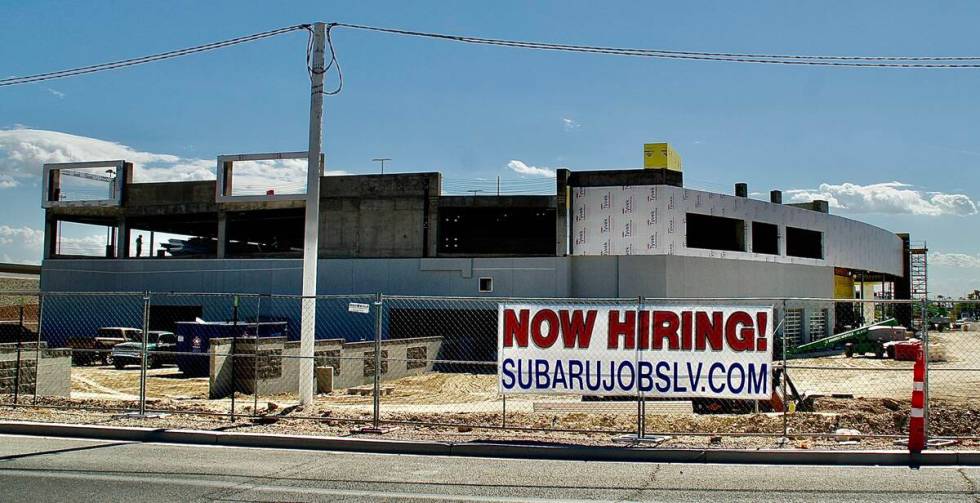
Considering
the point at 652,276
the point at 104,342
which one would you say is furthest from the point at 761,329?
the point at 104,342

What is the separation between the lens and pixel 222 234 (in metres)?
40.0

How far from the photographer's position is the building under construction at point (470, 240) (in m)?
35.8

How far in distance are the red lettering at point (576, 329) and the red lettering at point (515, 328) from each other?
1.85 ft

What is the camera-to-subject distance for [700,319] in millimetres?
11883

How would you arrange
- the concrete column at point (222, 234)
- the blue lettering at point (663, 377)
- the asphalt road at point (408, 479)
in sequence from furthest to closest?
the concrete column at point (222, 234)
the blue lettering at point (663, 377)
the asphalt road at point (408, 479)

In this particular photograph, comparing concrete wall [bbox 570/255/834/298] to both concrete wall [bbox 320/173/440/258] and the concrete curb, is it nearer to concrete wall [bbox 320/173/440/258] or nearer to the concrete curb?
concrete wall [bbox 320/173/440/258]

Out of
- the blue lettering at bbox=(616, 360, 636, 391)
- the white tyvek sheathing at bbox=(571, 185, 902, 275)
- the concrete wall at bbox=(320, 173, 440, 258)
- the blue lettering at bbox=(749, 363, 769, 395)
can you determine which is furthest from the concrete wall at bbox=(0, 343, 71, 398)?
the white tyvek sheathing at bbox=(571, 185, 902, 275)

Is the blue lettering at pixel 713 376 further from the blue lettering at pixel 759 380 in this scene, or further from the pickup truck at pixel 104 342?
the pickup truck at pixel 104 342

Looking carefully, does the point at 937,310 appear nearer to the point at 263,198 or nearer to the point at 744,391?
the point at 263,198

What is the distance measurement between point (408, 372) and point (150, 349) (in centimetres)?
1056

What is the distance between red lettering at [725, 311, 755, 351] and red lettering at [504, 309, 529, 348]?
9.75 ft

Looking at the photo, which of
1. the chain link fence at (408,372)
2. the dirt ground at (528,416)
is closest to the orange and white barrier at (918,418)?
the dirt ground at (528,416)

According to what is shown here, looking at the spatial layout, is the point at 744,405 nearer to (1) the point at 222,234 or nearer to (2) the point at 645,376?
(2) the point at 645,376

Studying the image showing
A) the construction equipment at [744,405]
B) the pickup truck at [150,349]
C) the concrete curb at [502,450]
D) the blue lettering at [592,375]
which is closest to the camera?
the concrete curb at [502,450]
